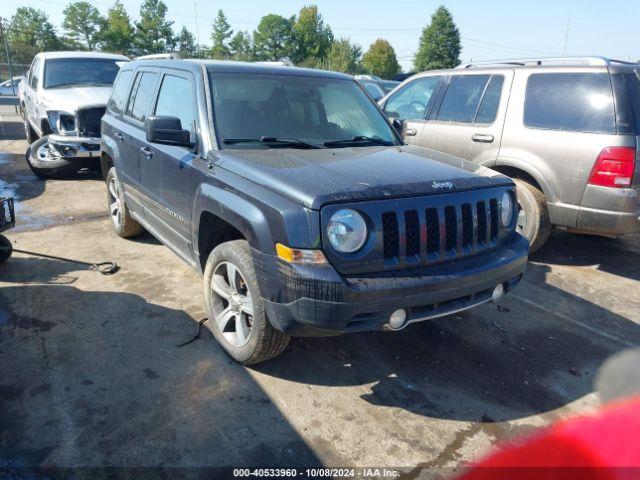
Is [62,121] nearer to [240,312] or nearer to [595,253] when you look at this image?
[240,312]

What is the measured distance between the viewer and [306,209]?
2.63 meters

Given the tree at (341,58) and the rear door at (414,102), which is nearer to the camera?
the rear door at (414,102)

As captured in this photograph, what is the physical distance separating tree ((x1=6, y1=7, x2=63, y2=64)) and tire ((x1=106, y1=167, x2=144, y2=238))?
31.9 metres

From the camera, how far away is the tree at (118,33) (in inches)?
2601

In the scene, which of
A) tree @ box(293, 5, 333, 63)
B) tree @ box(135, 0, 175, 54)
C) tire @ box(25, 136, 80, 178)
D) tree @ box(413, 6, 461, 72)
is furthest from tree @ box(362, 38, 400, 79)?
tire @ box(25, 136, 80, 178)

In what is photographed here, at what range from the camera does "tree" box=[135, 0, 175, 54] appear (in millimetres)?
68188

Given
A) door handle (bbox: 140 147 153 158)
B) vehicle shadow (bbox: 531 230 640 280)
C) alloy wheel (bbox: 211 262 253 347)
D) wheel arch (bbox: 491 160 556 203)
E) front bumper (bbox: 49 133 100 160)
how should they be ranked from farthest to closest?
1. front bumper (bbox: 49 133 100 160)
2. vehicle shadow (bbox: 531 230 640 280)
3. wheel arch (bbox: 491 160 556 203)
4. door handle (bbox: 140 147 153 158)
5. alloy wheel (bbox: 211 262 253 347)

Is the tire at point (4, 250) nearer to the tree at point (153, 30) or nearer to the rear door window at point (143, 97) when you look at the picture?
the rear door window at point (143, 97)

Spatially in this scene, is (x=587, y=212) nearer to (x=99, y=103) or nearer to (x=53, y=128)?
(x=99, y=103)

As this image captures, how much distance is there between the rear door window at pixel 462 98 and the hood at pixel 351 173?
2532mm

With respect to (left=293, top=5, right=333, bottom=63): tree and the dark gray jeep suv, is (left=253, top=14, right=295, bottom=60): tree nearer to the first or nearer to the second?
(left=293, top=5, right=333, bottom=63): tree

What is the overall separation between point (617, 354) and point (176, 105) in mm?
3877

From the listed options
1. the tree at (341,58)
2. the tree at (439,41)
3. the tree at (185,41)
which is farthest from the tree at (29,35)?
the tree at (439,41)

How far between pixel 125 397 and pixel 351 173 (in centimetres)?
189
